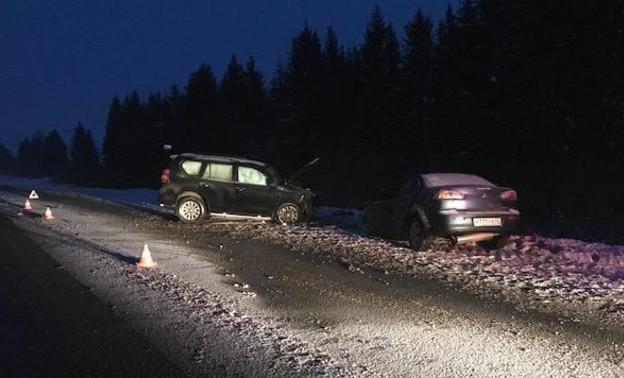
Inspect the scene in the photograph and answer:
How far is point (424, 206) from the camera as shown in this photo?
38.2ft

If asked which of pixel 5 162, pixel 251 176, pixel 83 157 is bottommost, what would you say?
pixel 251 176

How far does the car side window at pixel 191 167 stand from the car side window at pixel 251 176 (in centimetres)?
116

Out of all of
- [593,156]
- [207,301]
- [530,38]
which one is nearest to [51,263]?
[207,301]

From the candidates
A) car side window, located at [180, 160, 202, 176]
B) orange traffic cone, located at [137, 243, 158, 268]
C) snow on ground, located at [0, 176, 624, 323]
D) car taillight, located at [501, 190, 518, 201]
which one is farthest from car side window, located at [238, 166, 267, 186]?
orange traffic cone, located at [137, 243, 158, 268]

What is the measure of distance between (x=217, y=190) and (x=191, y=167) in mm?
988

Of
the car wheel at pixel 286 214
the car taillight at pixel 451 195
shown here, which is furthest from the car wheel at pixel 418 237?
the car wheel at pixel 286 214

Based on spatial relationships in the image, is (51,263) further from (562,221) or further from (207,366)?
(562,221)

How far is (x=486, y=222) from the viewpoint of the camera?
36.8 feet

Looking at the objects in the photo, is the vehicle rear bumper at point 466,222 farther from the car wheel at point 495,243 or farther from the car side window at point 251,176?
the car side window at point 251,176

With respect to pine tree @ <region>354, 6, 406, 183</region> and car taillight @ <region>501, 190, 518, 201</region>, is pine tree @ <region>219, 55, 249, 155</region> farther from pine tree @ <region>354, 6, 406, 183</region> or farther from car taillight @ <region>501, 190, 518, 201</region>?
car taillight @ <region>501, 190, 518, 201</region>

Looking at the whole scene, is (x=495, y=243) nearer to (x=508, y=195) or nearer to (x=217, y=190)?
(x=508, y=195)

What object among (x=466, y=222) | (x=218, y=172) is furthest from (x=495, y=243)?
(x=218, y=172)

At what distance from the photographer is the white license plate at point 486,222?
36.7 feet

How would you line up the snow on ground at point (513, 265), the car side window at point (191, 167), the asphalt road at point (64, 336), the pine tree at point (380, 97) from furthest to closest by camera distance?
the pine tree at point (380, 97) < the car side window at point (191, 167) < the snow on ground at point (513, 265) < the asphalt road at point (64, 336)
